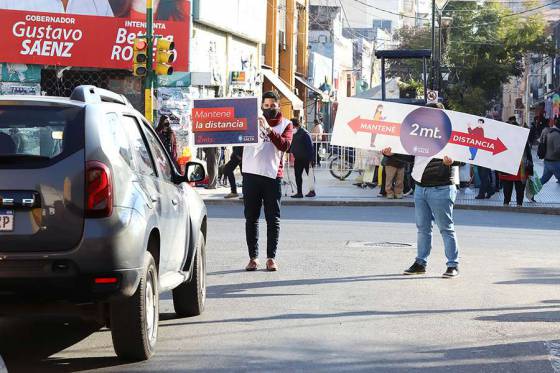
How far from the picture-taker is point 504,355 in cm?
759

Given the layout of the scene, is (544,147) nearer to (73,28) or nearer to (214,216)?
(214,216)

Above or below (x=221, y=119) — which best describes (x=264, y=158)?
below

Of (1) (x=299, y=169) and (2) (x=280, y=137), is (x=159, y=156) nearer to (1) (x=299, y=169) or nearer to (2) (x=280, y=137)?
(2) (x=280, y=137)

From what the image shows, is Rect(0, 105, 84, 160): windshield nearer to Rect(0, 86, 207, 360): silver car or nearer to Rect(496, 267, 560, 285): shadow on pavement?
Rect(0, 86, 207, 360): silver car

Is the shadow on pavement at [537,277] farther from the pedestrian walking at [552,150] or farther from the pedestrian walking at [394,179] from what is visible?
the pedestrian walking at [552,150]

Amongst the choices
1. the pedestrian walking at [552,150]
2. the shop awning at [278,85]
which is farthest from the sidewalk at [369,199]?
the shop awning at [278,85]

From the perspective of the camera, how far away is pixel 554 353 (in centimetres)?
769

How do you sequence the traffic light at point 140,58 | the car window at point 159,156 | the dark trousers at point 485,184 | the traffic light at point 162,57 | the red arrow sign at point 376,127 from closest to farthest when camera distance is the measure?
the car window at point 159,156, the red arrow sign at point 376,127, the traffic light at point 140,58, the traffic light at point 162,57, the dark trousers at point 485,184

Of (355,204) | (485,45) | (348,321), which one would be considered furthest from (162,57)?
(485,45)

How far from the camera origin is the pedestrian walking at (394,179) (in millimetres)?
24750

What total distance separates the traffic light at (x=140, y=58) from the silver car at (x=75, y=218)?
54.8 feet

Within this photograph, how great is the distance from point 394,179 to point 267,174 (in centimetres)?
1326

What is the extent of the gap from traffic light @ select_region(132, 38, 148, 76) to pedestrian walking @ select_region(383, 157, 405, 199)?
567 cm

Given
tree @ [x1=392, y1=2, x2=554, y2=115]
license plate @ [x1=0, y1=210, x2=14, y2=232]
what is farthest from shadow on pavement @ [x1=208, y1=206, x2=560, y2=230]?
tree @ [x1=392, y1=2, x2=554, y2=115]
